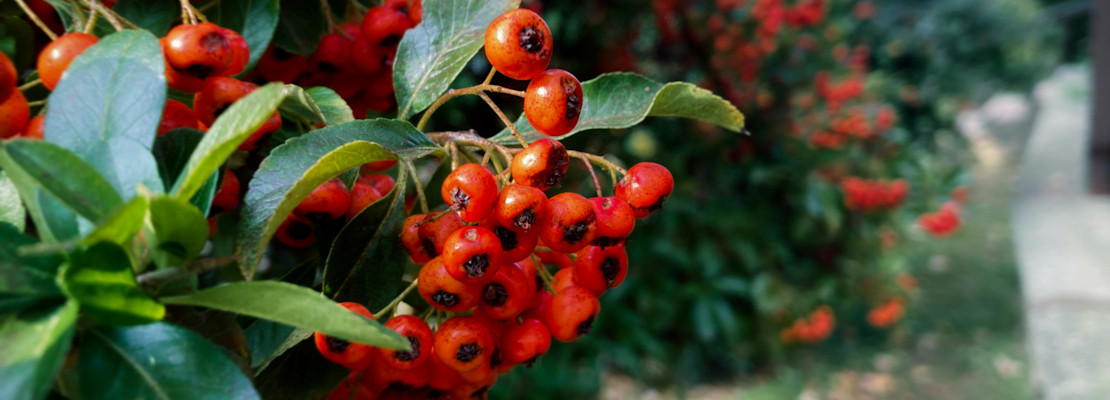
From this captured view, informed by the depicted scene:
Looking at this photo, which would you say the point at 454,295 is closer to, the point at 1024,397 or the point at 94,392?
the point at 94,392

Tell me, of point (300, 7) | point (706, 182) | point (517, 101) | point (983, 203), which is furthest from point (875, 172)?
point (300, 7)

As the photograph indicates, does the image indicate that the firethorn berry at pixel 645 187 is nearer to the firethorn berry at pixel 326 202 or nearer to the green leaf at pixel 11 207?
the firethorn berry at pixel 326 202

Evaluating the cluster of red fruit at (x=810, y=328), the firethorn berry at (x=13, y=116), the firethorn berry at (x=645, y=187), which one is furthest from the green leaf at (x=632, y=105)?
the cluster of red fruit at (x=810, y=328)

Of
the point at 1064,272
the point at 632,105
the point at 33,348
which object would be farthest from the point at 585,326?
the point at 1064,272

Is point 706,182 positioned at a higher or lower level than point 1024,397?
lower

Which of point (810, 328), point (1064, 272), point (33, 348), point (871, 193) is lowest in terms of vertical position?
point (33, 348)

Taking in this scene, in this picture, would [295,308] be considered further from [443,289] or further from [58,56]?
[58,56]
